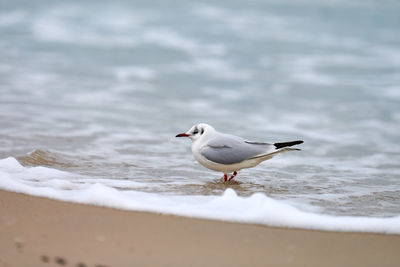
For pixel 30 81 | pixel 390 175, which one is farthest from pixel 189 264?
pixel 30 81

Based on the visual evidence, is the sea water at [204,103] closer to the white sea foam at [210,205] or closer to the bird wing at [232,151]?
the white sea foam at [210,205]

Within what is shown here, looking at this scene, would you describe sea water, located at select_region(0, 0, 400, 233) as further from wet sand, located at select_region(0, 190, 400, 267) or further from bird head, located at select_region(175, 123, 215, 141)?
bird head, located at select_region(175, 123, 215, 141)

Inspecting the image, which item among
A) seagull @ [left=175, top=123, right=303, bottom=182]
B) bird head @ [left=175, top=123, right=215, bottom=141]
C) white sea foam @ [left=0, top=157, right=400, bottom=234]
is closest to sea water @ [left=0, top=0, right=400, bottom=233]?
white sea foam @ [left=0, top=157, right=400, bottom=234]

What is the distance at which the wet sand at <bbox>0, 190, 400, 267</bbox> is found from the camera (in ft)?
10.3

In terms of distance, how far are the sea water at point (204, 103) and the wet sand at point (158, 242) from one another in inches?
7.6

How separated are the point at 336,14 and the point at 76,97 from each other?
9.36m

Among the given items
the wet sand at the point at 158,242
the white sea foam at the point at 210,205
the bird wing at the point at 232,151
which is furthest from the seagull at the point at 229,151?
the wet sand at the point at 158,242

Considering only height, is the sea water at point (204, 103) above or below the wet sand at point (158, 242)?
above

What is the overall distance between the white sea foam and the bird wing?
0.70 metres

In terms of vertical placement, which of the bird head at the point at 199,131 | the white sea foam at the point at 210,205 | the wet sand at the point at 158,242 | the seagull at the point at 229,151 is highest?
the bird head at the point at 199,131

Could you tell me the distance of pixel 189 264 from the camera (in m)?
3.12

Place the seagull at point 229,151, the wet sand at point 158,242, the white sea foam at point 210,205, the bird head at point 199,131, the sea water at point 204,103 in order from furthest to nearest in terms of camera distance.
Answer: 1. the bird head at point 199,131
2. the seagull at point 229,151
3. the sea water at point 204,103
4. the white sea foam at point 210,205
5. the wet sand at point 158,242

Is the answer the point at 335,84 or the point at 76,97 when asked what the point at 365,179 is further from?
the point at 335,84

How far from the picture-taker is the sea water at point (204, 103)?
180 inches
